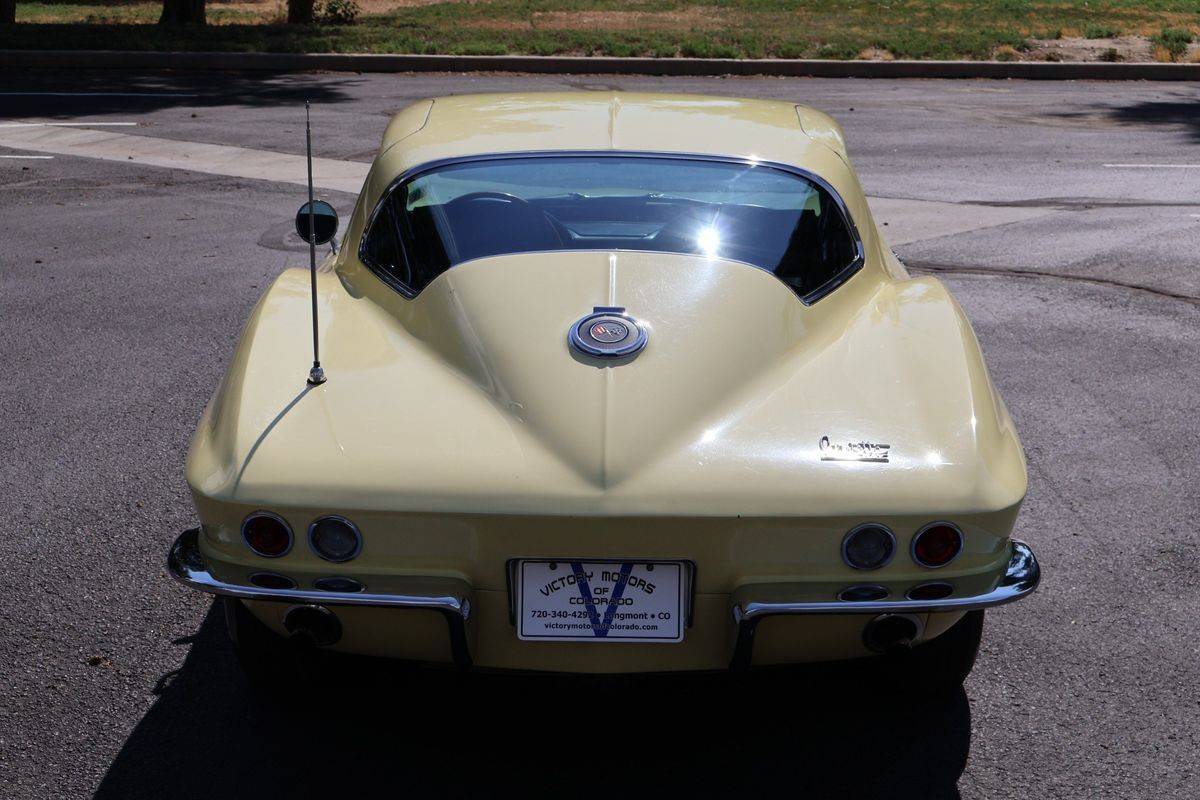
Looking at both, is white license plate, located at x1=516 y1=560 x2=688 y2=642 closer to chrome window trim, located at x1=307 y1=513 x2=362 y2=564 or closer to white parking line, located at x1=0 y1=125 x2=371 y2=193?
chrome window trim, located at x1=307 y1=513 x2=362 y2=564

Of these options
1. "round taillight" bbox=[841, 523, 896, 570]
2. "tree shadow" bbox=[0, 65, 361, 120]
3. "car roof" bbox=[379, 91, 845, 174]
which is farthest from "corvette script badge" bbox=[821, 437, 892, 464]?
"tree shadow" bbox=[0, 65, 361, 120]

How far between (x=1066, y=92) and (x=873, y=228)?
13485mm

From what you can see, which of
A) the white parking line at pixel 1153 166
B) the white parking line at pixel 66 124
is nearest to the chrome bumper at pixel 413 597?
the white parking line at pixel 1153 166

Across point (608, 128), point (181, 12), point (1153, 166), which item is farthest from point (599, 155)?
point (181, 12)

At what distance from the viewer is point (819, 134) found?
15.2ft

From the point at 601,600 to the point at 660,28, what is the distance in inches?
726

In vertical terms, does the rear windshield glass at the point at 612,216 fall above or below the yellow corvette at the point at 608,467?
above

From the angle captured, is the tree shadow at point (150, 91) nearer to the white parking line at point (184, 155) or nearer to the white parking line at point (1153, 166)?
the white parking line at point (184, 155)

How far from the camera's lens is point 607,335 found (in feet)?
10.7

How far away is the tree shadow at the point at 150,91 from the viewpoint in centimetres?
1398

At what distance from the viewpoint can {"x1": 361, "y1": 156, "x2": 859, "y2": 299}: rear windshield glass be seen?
375 cm

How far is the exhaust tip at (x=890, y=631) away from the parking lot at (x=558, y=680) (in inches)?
16.6

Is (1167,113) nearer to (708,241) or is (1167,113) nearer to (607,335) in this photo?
(708,241)

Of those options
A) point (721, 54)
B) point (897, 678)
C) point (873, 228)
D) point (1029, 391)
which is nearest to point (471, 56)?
point (721, 54)
